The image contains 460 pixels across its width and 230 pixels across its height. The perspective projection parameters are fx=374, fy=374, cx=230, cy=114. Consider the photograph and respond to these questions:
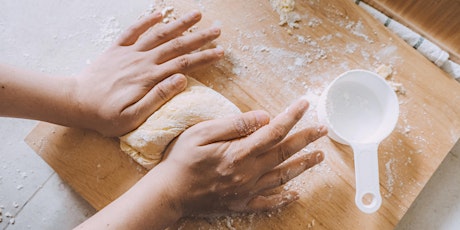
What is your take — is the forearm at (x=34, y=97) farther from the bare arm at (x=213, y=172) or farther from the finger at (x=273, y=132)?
the finger at (x=273, y=132)

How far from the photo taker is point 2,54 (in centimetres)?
102

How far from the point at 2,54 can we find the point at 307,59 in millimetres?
816

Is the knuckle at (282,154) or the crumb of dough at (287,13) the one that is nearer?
the knuckle at (282,154)

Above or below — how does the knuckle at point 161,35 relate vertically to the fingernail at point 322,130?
below

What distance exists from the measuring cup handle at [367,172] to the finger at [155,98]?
0.37 metres

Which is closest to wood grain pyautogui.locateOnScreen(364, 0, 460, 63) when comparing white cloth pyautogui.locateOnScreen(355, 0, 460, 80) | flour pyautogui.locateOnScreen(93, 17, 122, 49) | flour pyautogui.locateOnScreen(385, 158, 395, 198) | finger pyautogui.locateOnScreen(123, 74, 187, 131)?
white cloth pyautogui.locateOnScreen(355, 0, 460, 80)

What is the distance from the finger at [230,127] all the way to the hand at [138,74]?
104mm

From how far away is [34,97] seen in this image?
0.75m

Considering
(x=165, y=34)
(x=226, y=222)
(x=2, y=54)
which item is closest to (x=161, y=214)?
(x=226, y=222)

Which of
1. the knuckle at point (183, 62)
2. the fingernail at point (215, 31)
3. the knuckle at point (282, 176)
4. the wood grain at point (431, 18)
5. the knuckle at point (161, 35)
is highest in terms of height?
the wood grain at point (431, 18)

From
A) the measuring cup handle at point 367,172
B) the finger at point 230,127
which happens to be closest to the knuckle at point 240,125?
the finger at point 230,127

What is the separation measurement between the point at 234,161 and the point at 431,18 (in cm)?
54

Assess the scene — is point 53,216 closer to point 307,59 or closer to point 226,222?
point 226,222

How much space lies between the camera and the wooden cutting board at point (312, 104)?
2.54 feet
